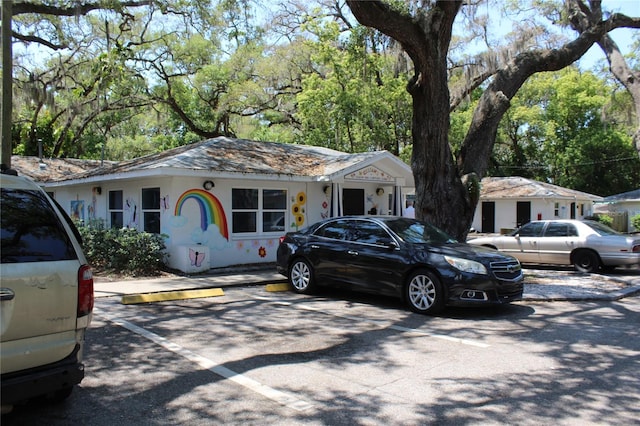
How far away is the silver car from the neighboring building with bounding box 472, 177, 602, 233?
15.7 meters

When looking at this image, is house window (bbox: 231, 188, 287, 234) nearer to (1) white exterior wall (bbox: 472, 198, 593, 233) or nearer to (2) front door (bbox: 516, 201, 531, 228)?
(1) white exterior wall (bbox: 472, 198, 593, 233)

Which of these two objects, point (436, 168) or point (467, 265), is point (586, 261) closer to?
point (436, 168)

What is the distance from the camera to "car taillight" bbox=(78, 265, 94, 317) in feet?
11.9

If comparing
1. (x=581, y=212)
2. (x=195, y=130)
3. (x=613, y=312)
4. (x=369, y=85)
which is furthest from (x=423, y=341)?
(x=581, y=212)

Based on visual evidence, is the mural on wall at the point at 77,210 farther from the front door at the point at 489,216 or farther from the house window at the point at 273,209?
the front door at the point at 489,216

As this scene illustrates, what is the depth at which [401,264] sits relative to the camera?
8.39m

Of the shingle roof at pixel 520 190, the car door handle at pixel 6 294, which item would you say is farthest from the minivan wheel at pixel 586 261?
the shingle roof at pixel 520 190

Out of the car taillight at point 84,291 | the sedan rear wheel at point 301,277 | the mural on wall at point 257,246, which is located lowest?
the sedan rear wheel at point 301,277

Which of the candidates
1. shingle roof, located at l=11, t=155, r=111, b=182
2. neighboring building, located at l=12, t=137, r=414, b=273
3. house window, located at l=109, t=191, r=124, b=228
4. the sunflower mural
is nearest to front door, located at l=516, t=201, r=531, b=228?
neighboring building, located at l=12, t=137, r=414, b=273

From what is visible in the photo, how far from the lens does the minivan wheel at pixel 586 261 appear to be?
13.3 m

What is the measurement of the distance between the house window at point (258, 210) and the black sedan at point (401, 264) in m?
3.92

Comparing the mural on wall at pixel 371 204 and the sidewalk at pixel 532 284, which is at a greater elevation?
the mural on wall at pixel 371 204

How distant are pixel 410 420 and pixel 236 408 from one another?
146cm

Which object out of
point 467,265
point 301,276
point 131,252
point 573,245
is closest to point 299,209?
→ point 131,252
